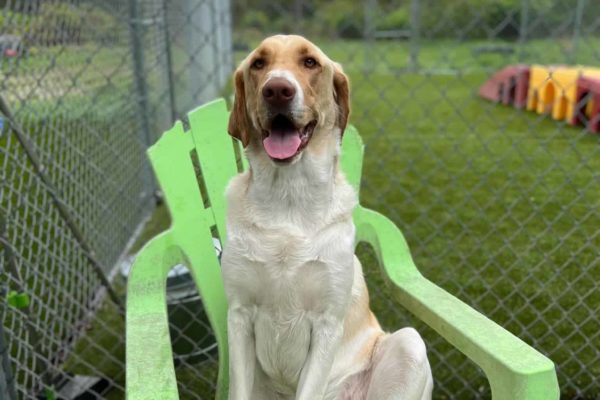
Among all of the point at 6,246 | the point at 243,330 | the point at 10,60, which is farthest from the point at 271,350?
the point at 10,60

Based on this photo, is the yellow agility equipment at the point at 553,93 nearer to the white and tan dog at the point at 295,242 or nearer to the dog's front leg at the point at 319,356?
the white and tan dog at the point at 295,242

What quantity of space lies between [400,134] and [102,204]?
4.55 meters

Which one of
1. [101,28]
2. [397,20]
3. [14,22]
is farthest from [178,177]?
[397,20]

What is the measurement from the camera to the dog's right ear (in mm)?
1617

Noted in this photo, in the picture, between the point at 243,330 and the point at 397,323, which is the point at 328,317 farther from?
the point at 397,323

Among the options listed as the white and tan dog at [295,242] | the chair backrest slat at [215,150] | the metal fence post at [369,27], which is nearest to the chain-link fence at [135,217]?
the chair backrest slat at [215,150]

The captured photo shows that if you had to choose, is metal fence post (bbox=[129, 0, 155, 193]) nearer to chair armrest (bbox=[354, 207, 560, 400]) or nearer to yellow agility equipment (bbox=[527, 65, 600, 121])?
chair armrest (bbox=[354, 207, 560, 400])

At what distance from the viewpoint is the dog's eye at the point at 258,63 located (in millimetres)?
1561

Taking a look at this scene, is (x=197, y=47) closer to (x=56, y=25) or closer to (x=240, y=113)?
(x=56, y=25)

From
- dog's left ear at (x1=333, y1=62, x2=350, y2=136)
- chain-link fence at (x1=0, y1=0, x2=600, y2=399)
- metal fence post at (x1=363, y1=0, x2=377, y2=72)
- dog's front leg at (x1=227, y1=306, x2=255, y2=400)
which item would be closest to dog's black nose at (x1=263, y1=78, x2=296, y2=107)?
dog's left ear at (x1=333, y1=62, x2=350, y2=136)

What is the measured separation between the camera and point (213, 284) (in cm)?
191

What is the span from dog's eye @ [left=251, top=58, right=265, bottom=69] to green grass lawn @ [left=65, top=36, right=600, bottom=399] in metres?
1.16

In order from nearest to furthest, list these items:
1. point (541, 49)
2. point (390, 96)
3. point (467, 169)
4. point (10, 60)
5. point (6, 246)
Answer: point (6, 246), point (10, 60), point (467, 169), point (390, 96), point (541, 49)

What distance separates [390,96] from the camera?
9.74 metres
